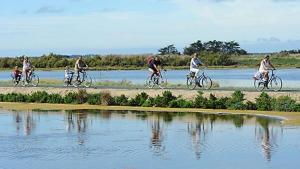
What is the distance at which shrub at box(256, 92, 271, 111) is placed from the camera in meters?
33.2

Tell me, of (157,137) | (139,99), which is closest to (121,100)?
(139,99)

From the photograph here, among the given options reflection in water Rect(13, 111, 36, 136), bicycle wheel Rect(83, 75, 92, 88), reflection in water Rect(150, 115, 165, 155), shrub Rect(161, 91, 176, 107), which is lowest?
reflection in water Rect(13, 111, 36, 136)

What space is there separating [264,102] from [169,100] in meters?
5.27

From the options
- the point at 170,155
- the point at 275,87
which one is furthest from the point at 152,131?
the point at 275,87

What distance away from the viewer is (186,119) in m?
31.0

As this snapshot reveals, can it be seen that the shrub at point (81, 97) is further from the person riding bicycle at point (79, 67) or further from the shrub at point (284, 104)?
the shrub at point (284, 104)

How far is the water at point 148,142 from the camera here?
19.5 metres

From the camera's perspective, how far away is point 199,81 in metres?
40.3

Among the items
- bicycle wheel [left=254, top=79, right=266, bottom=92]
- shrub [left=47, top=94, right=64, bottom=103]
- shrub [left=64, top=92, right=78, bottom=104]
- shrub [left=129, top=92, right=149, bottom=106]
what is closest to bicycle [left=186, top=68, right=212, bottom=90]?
bicycle wheel [left=254, top=79, right=266, bottom=92]

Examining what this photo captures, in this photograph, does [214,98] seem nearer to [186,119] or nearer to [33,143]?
[186,119]

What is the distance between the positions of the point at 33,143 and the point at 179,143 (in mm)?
4514

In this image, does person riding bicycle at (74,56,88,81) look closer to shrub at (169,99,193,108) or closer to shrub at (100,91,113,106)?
shrub at (100,91,113,106)

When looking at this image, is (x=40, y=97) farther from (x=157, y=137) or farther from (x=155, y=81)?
(x=157, y=137)

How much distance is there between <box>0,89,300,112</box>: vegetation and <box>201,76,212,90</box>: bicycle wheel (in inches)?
136
